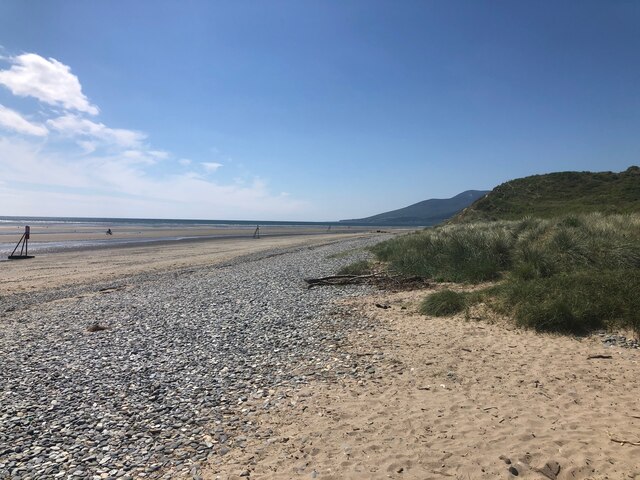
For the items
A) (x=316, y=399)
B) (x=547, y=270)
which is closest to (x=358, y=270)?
(x=547, y=270)

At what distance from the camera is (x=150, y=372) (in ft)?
23.6

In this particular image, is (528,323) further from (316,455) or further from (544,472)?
(316,455)

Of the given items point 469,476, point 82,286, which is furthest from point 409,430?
point 82,286

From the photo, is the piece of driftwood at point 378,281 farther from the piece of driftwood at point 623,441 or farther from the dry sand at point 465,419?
the piece of driftwood at point 623,441

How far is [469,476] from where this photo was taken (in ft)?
12.9

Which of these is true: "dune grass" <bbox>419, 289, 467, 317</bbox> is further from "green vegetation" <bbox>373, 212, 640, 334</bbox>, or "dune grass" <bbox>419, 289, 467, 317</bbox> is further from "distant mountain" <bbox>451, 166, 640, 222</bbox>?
"distant mountain" <bbox>451, 166, 640, 222</bbox>

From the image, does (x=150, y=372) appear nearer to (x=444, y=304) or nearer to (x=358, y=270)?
(x=444, y=304)

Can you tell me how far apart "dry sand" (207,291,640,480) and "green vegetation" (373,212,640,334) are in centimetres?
78

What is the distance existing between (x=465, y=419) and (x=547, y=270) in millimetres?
8140

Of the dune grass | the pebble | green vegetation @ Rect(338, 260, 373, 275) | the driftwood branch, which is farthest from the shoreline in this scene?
the dune grass

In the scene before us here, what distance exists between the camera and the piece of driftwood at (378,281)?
546 inches

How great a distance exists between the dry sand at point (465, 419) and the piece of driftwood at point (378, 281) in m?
6.06

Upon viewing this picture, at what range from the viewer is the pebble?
4754 mm

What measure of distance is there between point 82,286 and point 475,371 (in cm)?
1766
